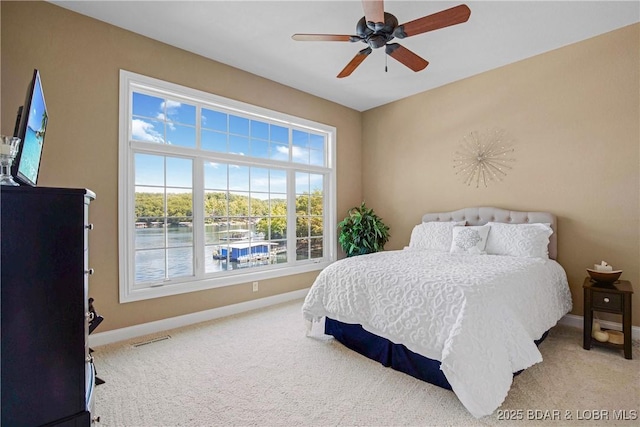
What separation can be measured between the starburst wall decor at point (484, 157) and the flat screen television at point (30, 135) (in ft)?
14.1

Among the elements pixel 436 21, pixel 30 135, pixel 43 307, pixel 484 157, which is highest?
pixel 436 21

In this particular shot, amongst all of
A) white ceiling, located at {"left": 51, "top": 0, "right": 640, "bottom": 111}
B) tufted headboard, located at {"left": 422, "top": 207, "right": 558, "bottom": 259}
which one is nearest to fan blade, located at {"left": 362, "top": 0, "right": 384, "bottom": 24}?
white ceiling, located at {"left": 51, "top": 0, "right": 640, "bottom": 111}

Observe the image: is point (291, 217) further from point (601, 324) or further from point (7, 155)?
point (601, 324)

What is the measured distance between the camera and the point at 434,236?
3.92m

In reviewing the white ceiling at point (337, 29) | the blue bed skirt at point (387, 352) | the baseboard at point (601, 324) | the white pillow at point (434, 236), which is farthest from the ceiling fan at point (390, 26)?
the baseboard at point (601, 324)

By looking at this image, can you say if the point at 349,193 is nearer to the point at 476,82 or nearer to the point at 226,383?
the point at 476,82

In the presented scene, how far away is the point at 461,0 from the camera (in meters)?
2.60

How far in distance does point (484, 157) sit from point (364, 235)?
6.32 ft

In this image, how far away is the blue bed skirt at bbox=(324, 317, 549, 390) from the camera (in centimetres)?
214

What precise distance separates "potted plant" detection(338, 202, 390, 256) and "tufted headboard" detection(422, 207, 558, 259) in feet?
2.21

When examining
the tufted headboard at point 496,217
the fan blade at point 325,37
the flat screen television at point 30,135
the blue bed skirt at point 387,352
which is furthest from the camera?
the tufted headboard at point 496,217

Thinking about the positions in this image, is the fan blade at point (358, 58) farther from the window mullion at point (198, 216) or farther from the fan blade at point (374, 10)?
the window mullion at point (198, 216)

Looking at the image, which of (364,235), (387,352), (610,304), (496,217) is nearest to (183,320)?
(387,352)

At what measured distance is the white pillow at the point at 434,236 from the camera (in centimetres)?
381
